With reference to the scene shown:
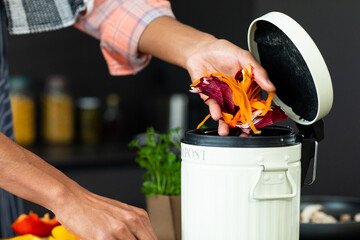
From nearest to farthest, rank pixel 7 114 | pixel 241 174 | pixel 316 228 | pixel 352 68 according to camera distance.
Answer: pixel 241 174 → pixel 316 228 → pixel 7 114 → pixel 352 68

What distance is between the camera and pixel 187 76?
2.69m

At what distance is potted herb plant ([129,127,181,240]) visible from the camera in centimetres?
103

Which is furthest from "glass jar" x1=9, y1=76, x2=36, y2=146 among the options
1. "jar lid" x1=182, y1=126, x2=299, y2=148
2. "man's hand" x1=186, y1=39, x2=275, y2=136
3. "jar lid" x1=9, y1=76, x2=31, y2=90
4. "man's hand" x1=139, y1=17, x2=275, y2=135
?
"jar lid" x1=182, y1=126, x2=299, y2=148

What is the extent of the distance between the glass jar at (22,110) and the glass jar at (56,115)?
0.08 metres

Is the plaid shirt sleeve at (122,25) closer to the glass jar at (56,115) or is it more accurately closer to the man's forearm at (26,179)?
the man's forearm at (26,179)

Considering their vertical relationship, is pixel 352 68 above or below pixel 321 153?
above

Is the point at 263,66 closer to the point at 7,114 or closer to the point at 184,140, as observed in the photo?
the point at 184,140

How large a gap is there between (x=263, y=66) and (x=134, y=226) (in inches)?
15.2

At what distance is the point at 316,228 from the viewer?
3.33 ft

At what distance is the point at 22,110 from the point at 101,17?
4.67ft

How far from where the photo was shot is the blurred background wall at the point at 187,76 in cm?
216

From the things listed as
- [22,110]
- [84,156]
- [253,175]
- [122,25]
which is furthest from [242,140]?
[22,110]

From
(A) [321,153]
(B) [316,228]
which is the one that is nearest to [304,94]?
(B) [316,228]

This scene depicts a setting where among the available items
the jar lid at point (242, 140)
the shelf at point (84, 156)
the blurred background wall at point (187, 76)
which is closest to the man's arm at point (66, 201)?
the jar lid at point (242, 140)
